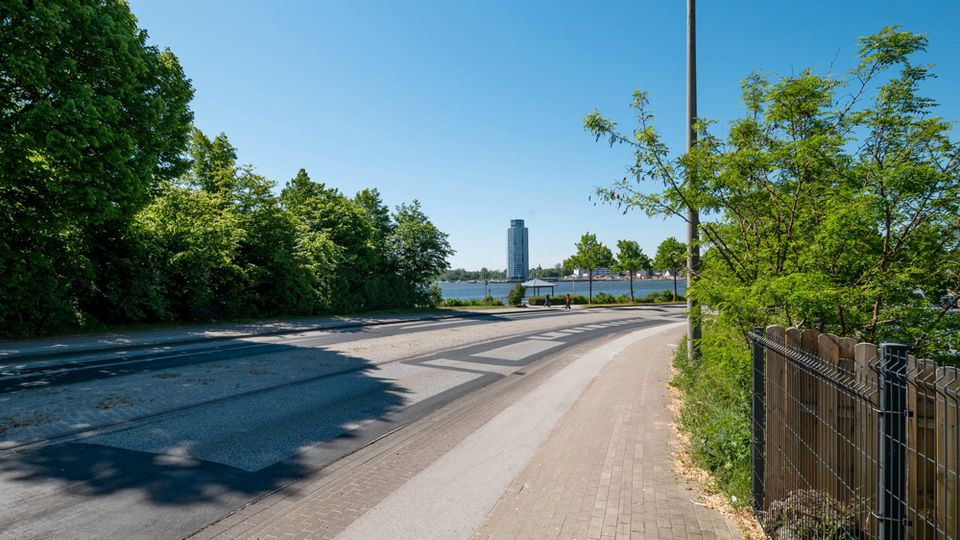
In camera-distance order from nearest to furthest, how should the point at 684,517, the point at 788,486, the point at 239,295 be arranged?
the point at 788,486 < the point at 684,517 < the point at 239,295

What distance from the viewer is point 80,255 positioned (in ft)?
56.3

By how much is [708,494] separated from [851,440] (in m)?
1.85

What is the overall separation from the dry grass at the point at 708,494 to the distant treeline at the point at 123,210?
14.7 meters

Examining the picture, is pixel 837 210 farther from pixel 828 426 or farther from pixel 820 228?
pixel 828 426

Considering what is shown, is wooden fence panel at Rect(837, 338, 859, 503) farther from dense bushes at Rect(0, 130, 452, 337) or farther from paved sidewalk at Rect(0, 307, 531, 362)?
dense bushes at Rect(0, 130, 452, 337)

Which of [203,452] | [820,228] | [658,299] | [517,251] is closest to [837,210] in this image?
[820,228]

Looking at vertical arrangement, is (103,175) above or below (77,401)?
above

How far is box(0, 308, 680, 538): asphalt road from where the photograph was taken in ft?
14.4

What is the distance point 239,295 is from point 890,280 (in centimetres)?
2382

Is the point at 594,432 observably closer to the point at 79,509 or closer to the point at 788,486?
the point at 788,486

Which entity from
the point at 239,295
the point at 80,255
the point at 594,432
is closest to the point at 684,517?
the point at 594,432

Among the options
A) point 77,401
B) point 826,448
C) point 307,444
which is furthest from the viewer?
point 77,401

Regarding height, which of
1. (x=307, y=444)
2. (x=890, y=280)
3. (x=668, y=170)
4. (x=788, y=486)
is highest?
(x=668, y=170)

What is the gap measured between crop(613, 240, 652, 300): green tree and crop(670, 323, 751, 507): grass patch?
165 ft
